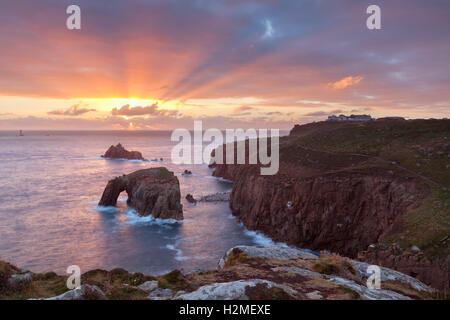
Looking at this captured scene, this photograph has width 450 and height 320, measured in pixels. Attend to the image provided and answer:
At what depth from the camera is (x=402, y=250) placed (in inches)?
1033

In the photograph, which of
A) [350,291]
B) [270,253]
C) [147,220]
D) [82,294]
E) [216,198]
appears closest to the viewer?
[82,294]

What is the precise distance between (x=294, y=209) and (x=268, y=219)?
22.2ft

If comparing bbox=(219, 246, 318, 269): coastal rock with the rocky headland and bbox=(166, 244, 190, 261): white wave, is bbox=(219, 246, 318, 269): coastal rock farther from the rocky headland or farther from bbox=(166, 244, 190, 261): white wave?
bbox=(166, 244, 190, 261): white wave

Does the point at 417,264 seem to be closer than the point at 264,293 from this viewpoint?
No

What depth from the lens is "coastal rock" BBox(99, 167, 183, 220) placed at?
61781 millimetres

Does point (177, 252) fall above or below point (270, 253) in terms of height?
below

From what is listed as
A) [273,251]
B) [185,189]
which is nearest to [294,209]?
[273,251]

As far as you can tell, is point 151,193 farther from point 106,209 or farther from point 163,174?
point 106,209

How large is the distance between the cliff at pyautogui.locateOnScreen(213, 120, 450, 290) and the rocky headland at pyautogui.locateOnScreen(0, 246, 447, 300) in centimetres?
1513

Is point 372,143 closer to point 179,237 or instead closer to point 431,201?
point 431,201

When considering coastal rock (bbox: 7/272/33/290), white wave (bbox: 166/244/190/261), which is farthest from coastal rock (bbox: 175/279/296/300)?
white wave (bbox: 166/244/190/261)

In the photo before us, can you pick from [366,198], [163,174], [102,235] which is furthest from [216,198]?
[366,198]

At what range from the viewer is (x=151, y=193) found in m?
64.1

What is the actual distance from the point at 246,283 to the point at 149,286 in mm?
6242
